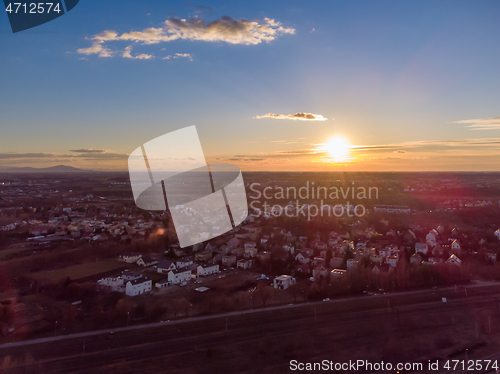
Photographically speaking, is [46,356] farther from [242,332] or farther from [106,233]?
[106,233]

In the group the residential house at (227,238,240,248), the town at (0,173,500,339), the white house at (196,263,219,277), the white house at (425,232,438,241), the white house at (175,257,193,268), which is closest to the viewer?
the town at (0,173,500,339)

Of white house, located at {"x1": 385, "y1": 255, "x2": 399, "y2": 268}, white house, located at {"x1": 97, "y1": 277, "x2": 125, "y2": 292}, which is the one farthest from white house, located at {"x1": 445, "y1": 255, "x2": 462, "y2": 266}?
white house, located at {"x1": 97, "y1": 277, "x2": 125, "y2": 292}

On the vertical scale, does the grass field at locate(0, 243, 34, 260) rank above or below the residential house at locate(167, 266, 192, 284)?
above

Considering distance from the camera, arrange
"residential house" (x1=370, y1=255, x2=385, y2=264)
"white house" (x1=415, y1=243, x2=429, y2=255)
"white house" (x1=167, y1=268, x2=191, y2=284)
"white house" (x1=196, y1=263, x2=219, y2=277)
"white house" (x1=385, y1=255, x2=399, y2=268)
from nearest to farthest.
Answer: "white house" (x1=167, y1=268, x2=191, y2=284), "white house" (x1=196, y1=263, x2=219, y2=277), "white house" (x1=385, y1=255, x2=399, y2=268), "residential house" (x1=370, y1=255, x2=385, y2=264), "white house" (x1=415, y1=243, x2=429, y2=255)

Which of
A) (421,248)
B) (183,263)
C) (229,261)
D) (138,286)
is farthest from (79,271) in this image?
(421,248)

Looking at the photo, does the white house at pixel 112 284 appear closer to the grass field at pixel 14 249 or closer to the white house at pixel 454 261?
the grass field at pixel 14 249

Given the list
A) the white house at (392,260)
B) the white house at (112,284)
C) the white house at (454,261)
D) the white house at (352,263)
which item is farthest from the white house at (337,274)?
the white house at (112,284)

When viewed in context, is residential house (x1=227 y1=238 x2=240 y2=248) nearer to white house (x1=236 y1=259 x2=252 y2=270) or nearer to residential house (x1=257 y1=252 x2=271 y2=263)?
residential house (x1=257 y1=252 x2=271 y2=263)

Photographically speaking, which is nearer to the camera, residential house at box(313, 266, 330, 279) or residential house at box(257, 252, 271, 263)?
residential house at box(313, 266, 330, 279)
